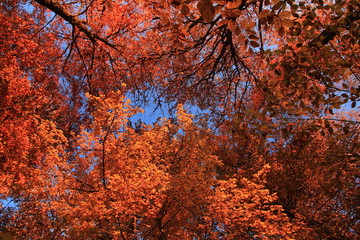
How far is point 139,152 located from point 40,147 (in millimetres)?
3682

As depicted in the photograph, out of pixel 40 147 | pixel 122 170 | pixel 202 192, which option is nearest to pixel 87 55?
pixel 40 147

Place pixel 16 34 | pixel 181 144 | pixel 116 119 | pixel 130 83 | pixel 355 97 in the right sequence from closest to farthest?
1. pixel 355 97
2. pixel 116 119
3. pixel 16 34
4. pixel 181 144
5. pixel 130 83

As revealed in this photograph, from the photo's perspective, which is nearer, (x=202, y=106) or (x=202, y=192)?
(x=202, y=192)

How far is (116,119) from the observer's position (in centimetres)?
635

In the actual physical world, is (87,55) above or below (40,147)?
above

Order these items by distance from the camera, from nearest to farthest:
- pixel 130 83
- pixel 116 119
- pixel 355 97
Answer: pixel 355 97 → pixel 116 119 → pixel 130 83

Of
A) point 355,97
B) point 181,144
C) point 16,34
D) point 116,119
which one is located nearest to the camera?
point 355,97

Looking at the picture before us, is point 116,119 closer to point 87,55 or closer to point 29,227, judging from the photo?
point 87,55

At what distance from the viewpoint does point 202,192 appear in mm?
6445

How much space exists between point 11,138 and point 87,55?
3.96 meters

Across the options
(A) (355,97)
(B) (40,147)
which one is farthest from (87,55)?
(A) (355,97)

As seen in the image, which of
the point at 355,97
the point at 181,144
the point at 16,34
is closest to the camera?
the point at 355,97

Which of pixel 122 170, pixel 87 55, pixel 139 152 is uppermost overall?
pixel 87 55

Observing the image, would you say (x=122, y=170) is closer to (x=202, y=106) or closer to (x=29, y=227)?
(x=202, y=106)
